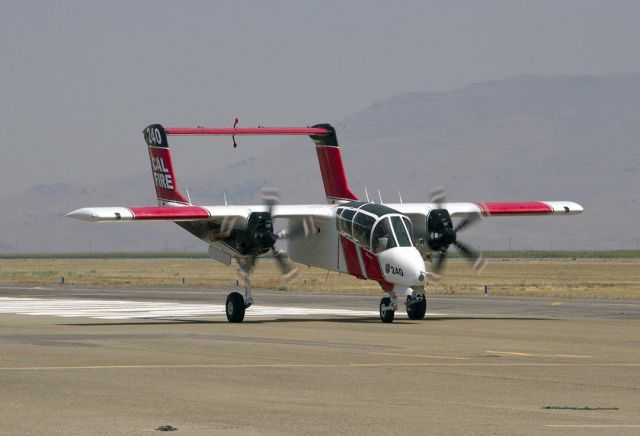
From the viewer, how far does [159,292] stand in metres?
64.2

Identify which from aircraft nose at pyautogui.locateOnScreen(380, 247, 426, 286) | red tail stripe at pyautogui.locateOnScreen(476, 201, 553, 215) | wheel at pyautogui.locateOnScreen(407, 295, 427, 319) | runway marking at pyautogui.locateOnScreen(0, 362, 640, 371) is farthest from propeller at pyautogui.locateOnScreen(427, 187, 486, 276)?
runway marking at pyautogui.locateOnScreen(0, 362, 640, 371)

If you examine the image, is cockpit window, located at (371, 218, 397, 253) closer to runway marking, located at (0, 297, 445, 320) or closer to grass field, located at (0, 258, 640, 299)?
grass field, located at (0, 258, 640, 299)

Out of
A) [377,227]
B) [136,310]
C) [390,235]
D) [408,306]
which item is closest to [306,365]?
[390,235]

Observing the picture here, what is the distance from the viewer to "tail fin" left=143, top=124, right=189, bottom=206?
45.2 meters

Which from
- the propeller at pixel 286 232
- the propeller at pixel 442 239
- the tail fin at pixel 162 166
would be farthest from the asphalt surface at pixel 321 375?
the tail fin at pixel 162 166

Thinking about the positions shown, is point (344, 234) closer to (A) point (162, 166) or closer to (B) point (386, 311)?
(B) point (386, 311)

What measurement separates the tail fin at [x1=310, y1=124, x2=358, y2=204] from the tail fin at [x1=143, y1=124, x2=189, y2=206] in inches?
194

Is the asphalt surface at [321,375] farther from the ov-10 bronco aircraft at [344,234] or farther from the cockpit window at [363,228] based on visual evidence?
the cockpit window at [363,228]

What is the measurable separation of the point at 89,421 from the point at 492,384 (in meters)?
7.09

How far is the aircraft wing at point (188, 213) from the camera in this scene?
36188 mm

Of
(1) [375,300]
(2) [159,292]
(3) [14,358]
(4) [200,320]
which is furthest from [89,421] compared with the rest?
(2) [159,292]

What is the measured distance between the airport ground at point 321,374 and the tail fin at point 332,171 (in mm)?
5564

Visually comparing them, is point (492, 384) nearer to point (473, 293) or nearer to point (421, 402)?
point (421, 402)

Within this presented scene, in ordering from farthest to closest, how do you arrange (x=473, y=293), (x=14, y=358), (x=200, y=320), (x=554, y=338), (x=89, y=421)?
(x=473, y=293) → (x=200, y=320) → (x=554, y=338) → (x=14, y=358) → (x=89, y=421)
